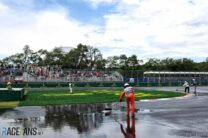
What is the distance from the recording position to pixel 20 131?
1098 cm

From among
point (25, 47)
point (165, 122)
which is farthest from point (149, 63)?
point (165, 122)

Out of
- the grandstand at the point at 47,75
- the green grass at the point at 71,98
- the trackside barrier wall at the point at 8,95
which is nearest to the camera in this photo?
the green grass at the point at 71,98

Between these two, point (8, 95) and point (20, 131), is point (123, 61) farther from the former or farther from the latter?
point (20, 131)

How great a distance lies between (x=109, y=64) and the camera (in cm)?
10725

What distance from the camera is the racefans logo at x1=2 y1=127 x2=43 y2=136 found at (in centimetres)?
1038

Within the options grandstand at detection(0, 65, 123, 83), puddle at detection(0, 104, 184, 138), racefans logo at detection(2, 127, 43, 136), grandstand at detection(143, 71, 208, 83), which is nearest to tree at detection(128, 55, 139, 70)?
grandstand at detection(143, 71, 208, 83)

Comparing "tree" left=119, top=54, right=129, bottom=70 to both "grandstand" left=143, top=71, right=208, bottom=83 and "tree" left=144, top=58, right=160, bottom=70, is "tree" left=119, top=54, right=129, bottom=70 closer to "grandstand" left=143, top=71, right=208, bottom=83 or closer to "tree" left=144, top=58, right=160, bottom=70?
"tree" left=144, top=58, right=160, bottom=70

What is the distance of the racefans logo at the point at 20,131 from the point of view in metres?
10.4

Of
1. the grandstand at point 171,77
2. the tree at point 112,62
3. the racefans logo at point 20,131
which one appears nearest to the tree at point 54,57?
the tree at point 112,62

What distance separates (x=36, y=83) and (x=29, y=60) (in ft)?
151

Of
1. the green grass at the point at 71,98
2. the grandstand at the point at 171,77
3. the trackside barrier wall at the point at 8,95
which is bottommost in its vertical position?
the green grass at the point at 71,98

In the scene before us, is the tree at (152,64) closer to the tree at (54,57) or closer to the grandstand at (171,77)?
the tree at (54,57)

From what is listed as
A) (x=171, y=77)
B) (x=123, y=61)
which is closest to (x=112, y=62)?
(x=123, y=61)

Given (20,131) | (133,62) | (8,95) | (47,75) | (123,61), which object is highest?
(123,61)
